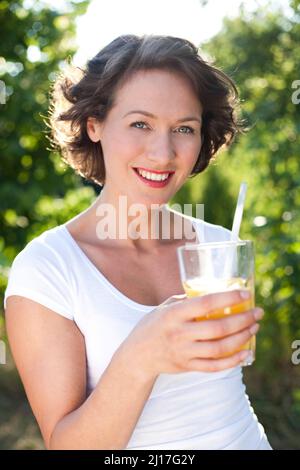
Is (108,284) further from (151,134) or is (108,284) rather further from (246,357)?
(246,357)

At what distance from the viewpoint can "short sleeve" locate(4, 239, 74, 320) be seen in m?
2.03

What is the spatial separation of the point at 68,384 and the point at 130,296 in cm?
42

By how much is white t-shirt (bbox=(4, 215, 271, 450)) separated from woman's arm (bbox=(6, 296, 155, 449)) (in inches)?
1.9

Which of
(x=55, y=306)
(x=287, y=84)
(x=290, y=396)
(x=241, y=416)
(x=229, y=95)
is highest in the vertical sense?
(x=287, y=84)

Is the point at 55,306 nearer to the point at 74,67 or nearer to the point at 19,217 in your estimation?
the point at 74,67

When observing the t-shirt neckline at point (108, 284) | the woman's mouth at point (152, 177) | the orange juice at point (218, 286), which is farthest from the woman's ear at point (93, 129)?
the orange juice at point (218, 286)

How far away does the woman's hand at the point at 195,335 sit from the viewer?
145 cm

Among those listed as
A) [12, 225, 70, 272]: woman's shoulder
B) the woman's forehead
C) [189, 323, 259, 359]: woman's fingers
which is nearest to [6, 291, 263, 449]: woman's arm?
[189, 323, 259, 359]: woman's fingers

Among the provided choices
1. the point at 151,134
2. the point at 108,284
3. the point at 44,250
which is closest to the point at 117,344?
the point at 108,284

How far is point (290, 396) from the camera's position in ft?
19.5

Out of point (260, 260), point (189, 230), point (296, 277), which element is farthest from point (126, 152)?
point (260, 260)

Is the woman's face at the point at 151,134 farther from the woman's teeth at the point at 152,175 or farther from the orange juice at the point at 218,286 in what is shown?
the orange juice at the point at 218,286

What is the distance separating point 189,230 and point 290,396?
369 cm

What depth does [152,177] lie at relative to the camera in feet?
7.55
